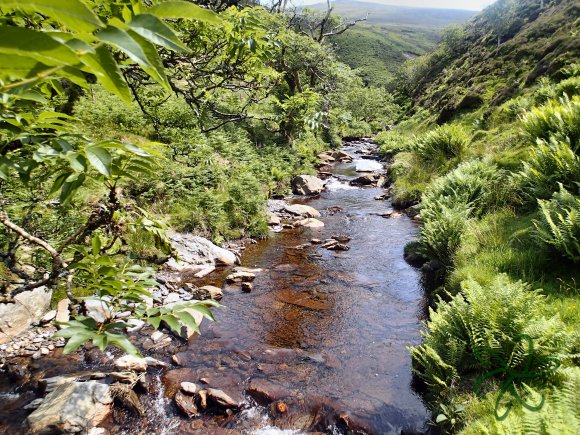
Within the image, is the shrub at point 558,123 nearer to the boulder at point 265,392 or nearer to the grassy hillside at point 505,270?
the grassy hillside at point 505,270

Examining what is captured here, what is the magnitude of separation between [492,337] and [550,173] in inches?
176

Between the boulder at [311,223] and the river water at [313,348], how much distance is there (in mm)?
1907

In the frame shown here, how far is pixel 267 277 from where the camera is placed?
28.2ft

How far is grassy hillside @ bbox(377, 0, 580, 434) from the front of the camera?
3424mm

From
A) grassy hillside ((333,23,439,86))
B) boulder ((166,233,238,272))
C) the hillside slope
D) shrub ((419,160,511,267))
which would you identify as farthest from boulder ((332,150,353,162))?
grassy hillside ((333,23,439,86))

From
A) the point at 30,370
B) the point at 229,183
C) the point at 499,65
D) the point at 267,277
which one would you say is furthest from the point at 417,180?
the point at 499,65

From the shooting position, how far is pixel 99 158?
902 millimetres

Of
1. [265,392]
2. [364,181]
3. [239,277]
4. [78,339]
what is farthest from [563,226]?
[364,181]

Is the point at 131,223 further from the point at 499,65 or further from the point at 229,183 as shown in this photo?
the point at 499,65

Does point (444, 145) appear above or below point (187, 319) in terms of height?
below

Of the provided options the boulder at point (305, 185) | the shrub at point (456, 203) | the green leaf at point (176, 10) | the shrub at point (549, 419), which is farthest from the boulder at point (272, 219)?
the green leaf at point (176, 10)

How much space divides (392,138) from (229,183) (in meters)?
20.9

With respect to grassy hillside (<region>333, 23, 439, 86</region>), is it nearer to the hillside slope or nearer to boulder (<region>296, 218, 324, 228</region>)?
the hillside slope

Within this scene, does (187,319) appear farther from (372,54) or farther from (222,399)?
(372,54)
